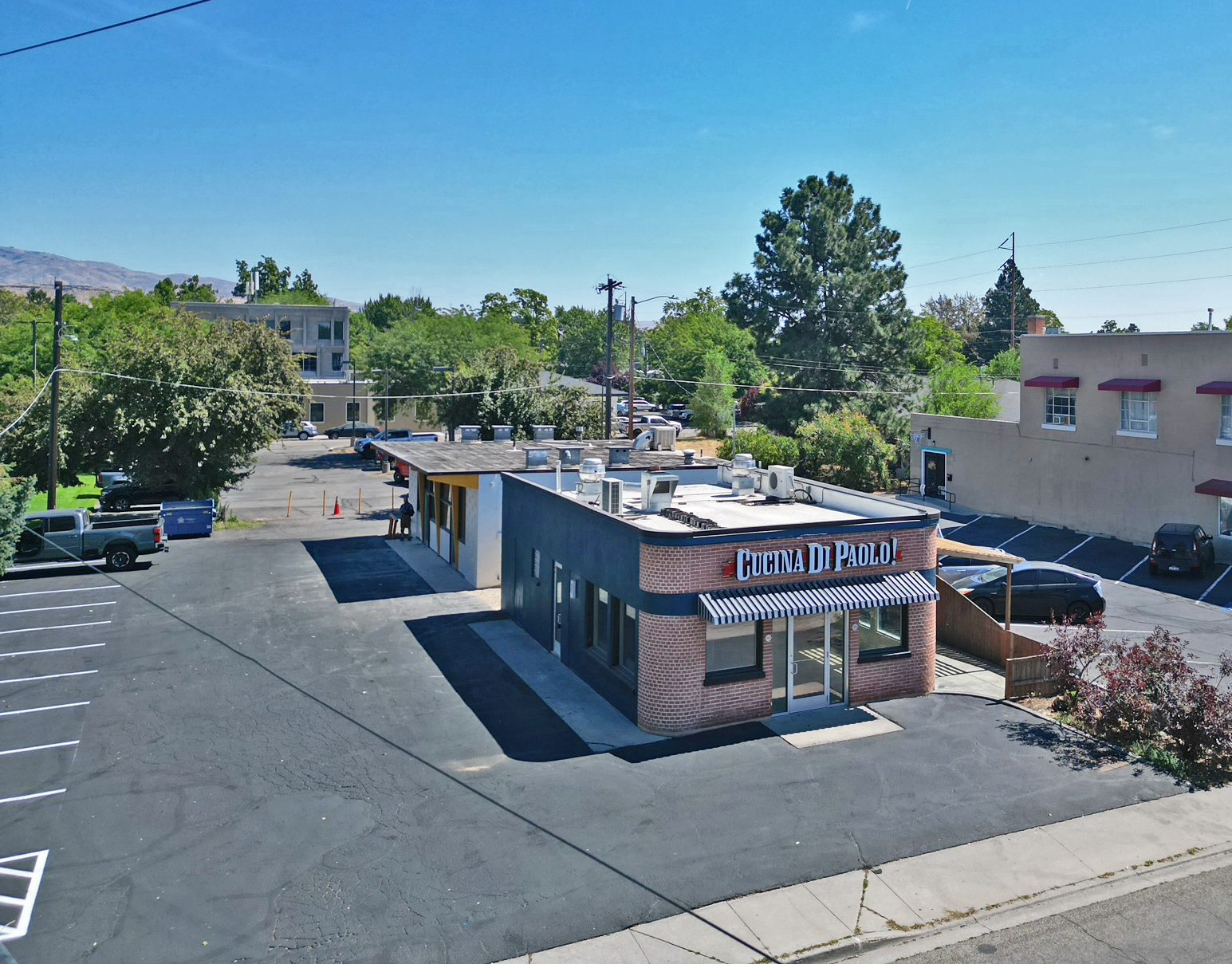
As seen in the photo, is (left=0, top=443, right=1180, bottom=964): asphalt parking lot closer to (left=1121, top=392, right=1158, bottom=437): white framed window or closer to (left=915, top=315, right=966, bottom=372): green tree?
(left=1121, top=392, right=1158, bottom=437): white framed window

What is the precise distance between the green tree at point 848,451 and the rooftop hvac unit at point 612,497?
2932cm

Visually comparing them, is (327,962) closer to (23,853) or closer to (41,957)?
(41,957)

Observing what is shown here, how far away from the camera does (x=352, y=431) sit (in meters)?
72.8

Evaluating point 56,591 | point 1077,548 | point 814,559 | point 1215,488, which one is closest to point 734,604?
point 814,559

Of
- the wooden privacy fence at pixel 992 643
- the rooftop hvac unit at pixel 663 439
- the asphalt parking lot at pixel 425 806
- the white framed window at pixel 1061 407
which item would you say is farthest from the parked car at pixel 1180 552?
the rooftop hvac unit at pixel 663 439

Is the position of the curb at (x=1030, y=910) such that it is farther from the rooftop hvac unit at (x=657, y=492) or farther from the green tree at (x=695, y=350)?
the green tree at (x=695, y=350)

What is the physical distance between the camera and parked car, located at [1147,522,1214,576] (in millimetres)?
27500

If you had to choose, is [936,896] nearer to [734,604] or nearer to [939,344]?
[734,604]

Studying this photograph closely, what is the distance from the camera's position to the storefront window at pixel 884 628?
694 inches

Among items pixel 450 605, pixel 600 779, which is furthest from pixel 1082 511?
pixel 600 779

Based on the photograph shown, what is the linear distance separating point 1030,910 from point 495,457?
73.6ft

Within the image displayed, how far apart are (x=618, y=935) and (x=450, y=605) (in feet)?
50.9

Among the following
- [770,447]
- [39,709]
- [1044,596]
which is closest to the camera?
[39,709]

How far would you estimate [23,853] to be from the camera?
11672 mm
